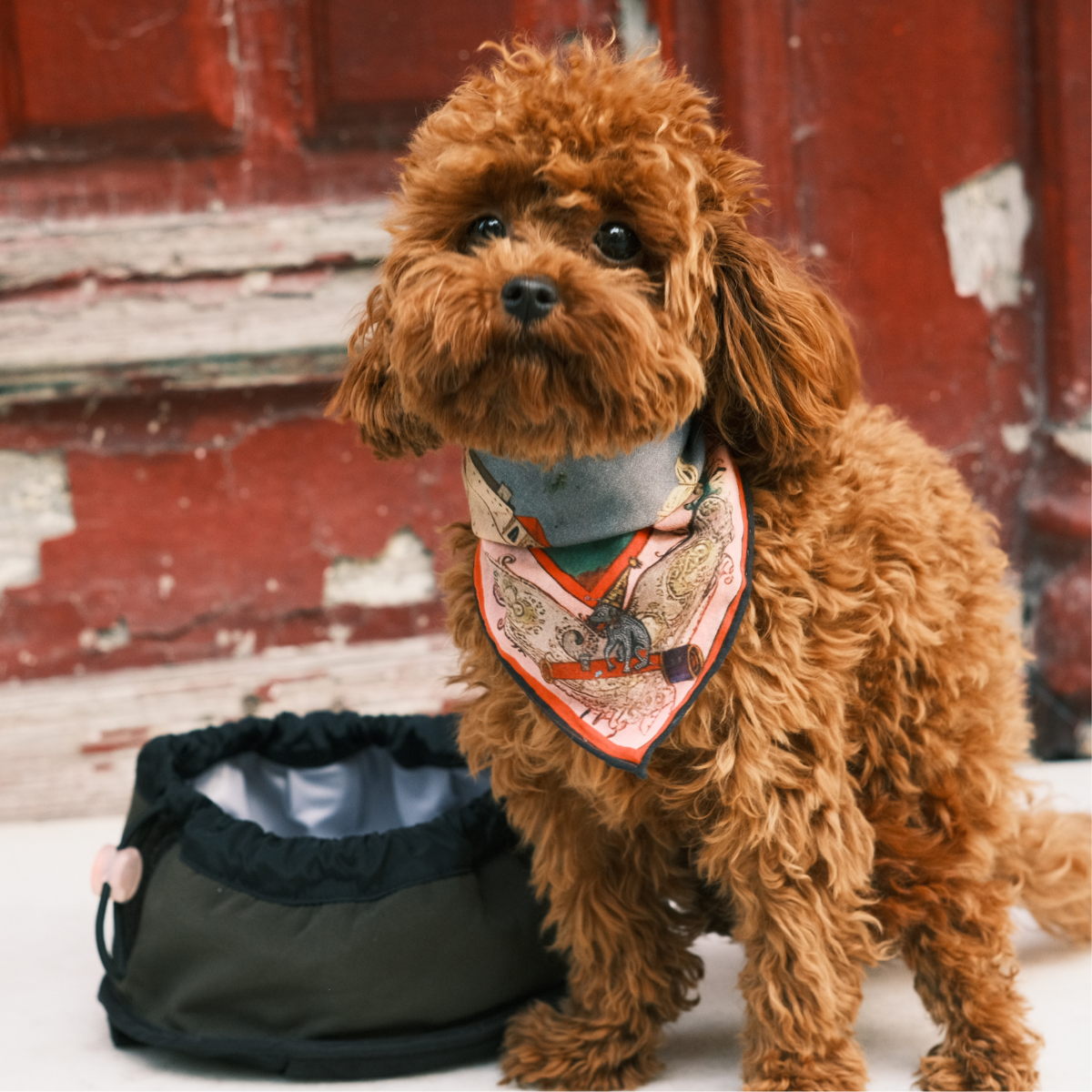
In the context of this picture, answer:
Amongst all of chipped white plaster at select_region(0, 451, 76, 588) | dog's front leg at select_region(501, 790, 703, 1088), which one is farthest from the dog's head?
chipped white plaster at select_region(0, 451, 76, 588)

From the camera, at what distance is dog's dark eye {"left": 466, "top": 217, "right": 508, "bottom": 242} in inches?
54.0

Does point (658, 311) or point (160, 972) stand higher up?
point (658, 311)

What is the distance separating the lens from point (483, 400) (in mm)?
1291

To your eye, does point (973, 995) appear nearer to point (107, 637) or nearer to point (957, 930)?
point (957, 930)

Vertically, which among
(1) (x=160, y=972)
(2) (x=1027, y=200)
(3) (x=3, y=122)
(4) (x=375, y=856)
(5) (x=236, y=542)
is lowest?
(1) (x=160, y=972)

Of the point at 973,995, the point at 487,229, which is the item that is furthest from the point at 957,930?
the point at 487,229

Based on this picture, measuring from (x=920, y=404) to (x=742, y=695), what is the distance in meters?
1.76

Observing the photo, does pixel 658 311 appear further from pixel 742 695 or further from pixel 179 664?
pixel 179 664

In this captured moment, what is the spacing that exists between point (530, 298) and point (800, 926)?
0.82 metres

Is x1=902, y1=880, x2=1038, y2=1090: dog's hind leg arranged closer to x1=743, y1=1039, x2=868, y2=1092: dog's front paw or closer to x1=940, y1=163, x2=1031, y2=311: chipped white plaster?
x1=743, y1=1039, x2=868, y2=1092: dog's front paw

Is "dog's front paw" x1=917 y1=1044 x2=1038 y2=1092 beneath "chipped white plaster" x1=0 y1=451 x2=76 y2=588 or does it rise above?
beneath

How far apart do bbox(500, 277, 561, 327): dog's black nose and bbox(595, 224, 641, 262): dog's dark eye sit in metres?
0.14

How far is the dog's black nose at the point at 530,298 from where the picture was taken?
123 centimetres

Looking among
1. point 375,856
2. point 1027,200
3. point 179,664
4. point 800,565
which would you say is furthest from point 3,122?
point 1027,200
